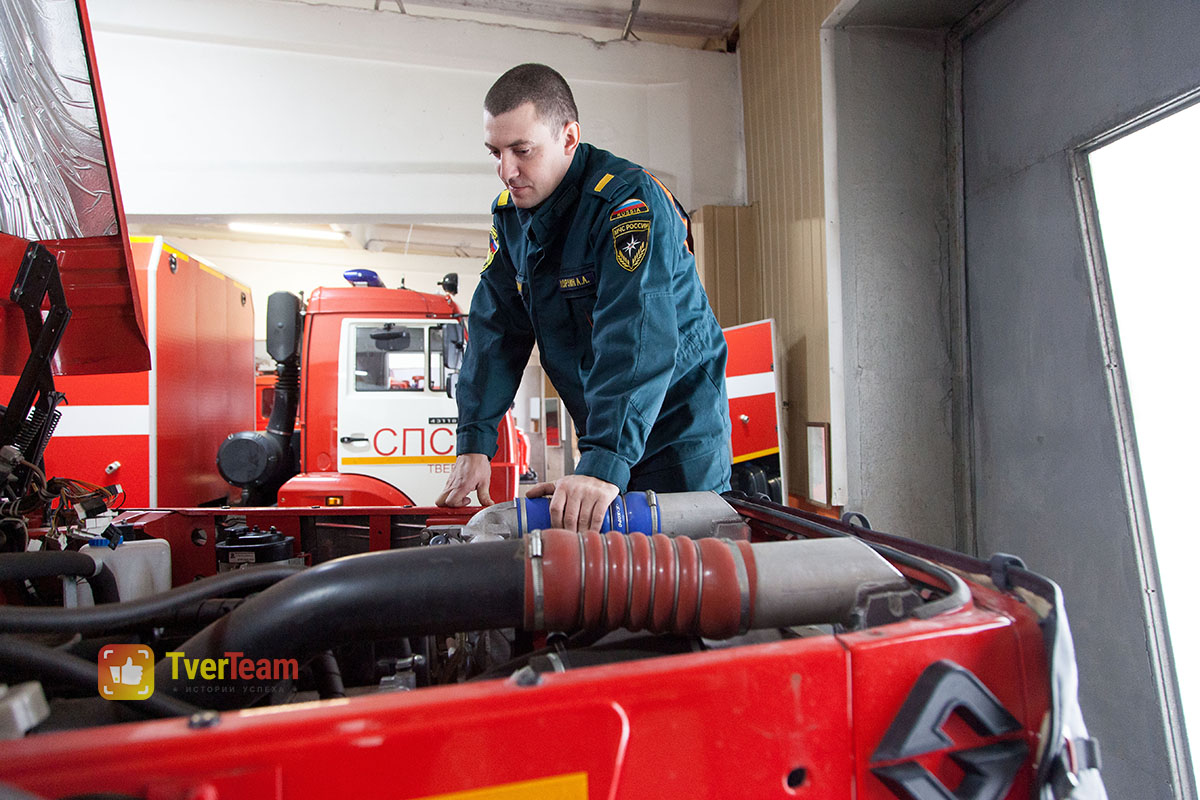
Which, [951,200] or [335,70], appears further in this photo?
[335,70]

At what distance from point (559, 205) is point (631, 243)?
0.89ft

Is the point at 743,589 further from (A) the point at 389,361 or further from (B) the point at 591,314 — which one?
(A) the point at 389,361

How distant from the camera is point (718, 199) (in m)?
4.17

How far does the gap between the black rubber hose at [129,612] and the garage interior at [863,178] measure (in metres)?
2.48

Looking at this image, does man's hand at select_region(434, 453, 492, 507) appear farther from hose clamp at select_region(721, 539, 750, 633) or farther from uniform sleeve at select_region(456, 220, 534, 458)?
hose clamp at select_region(721, 539, 750, 633)

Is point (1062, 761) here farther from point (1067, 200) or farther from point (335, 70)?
point (335, 70)

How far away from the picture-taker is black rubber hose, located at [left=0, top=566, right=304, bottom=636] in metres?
0.83

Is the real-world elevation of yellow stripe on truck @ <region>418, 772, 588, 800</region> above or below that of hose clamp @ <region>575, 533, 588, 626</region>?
below

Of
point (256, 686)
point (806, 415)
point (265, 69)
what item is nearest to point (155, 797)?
point (256, 686)

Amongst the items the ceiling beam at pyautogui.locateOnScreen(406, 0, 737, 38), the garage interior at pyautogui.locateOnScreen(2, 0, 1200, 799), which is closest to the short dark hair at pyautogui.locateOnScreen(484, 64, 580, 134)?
the garage interior at pyautogui.locateOnScreen(2, 0, 1200, 799)

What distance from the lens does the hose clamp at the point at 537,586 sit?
0.75 meters

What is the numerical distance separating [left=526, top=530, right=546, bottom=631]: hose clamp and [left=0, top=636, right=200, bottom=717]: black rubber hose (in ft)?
1.36

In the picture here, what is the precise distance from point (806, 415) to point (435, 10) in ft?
11.1

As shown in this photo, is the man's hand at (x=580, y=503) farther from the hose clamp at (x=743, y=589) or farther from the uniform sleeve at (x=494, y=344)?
the uniform sleeve at (x=494, y=344)
